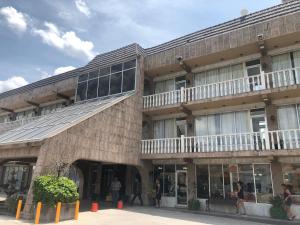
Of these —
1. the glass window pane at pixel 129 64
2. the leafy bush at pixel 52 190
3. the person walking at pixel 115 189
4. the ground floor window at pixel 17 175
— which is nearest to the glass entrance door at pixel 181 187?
the person walking at pixel 115 189

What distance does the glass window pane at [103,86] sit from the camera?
20.4 meters

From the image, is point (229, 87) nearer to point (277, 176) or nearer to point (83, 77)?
point (277, 176)

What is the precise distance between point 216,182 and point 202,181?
3.19 ft

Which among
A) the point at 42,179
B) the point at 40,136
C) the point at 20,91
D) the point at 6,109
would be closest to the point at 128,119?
the point at 40,136

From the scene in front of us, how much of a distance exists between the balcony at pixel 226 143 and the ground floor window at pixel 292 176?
1.16 meters

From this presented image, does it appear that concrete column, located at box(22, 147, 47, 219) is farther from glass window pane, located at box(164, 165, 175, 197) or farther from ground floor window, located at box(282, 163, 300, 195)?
ground floor window, located at box(282, 163, 300, 195)

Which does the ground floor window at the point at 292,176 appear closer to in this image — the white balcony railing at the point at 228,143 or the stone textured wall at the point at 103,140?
the white balcony railing at the point at 228,143

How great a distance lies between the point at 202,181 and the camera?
57.3 ft

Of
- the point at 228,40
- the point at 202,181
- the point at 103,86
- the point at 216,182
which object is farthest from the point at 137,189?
the point at 228,40

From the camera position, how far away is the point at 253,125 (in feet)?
53.9

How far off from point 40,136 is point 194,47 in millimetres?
11535

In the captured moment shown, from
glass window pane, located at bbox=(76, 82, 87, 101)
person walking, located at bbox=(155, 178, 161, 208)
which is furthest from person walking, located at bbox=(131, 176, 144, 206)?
glass window pane, located at bbox=(76, 82, 87, 101)

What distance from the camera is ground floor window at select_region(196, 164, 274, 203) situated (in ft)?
50.2

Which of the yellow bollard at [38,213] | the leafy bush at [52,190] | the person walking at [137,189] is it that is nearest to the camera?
the yellow bollard at [38,213]
